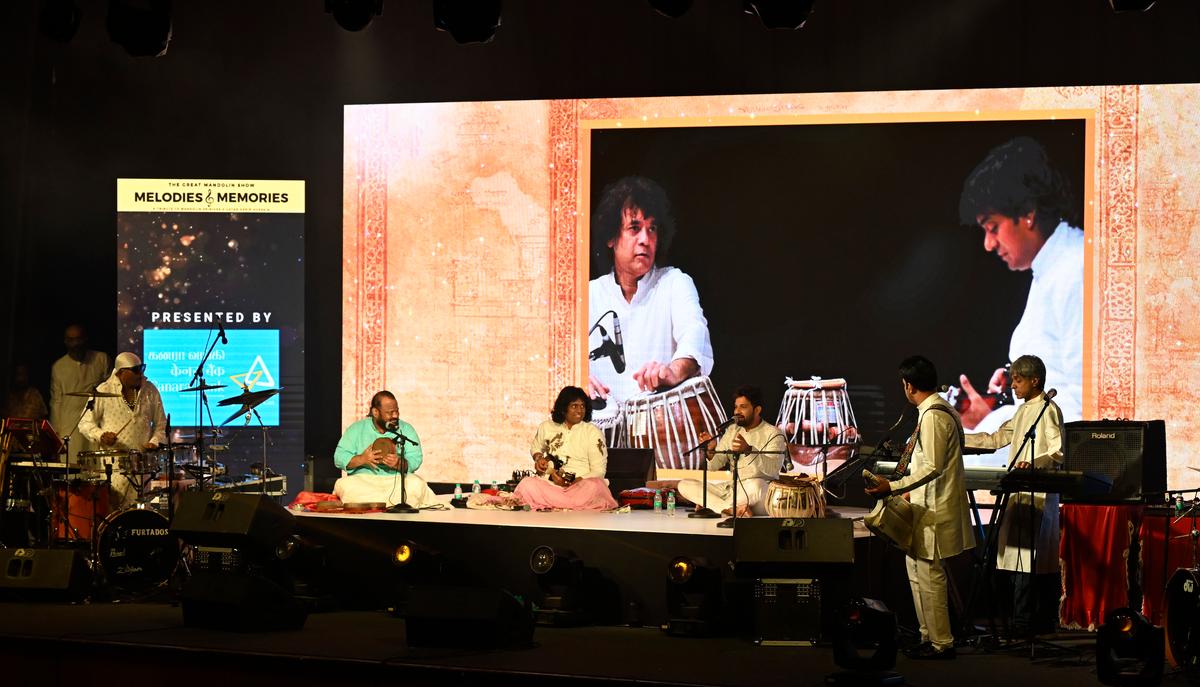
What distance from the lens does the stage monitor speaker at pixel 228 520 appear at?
7.57 meters

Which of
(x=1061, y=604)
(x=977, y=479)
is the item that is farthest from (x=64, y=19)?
(x=1061, y=604)

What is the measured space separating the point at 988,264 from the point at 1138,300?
3.63 ft

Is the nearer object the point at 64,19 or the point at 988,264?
the point at 64,19

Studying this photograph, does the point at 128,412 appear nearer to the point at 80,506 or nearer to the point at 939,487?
the point at 80,506

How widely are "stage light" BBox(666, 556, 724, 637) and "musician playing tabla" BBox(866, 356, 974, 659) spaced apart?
1109 millimetres

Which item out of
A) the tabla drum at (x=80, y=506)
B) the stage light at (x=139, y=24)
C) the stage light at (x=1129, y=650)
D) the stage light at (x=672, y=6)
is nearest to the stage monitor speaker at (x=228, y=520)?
the tabla drum at (x=80, y=506)

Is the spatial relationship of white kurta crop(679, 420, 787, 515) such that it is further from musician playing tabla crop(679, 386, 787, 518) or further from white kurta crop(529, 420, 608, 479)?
A: white kurta crop(529, 420, 608, 479)

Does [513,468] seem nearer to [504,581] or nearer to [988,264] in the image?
[504,581]

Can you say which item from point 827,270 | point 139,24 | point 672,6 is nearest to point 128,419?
point 139,24

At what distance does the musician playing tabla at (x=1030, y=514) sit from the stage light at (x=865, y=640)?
1616 millimetres

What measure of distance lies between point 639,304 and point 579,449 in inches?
69.9

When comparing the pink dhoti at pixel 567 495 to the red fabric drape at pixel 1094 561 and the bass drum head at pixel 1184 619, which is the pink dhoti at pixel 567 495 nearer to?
the red fabric drape at pixel 1094 561

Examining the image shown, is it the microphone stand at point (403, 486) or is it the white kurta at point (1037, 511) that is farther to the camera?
the microphone stand at point (403, 486)

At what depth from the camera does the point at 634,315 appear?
1076cm
